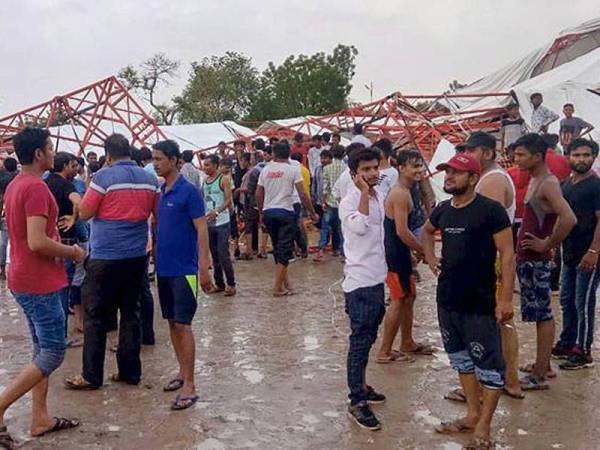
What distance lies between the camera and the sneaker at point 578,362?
17.4 feet

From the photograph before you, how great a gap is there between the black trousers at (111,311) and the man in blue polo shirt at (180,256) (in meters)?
0.35

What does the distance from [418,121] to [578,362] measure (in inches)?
451

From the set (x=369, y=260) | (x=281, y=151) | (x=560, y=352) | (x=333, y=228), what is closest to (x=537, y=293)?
(x=560, y=352)

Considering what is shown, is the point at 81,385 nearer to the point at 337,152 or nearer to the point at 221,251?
the point at 221,251

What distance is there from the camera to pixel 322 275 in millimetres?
9617

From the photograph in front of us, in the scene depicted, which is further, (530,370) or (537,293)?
(530,370)

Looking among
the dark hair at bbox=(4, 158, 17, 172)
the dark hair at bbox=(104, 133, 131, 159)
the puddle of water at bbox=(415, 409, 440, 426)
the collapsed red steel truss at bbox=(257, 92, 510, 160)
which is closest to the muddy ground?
the puddle of water at bbox=(415, 409, 440, 426)

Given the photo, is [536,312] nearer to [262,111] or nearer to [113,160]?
[113,160]

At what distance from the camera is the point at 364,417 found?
14.2 ft

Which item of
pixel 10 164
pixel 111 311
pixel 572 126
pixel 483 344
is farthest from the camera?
pixel 572 126

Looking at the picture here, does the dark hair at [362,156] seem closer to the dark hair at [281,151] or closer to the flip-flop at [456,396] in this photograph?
the flip-flop at [456,396]

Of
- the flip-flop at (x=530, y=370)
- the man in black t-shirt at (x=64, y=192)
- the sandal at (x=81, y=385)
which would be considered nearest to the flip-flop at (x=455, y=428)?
the flip-flop at (x=530, y=370)

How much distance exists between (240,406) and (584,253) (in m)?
2.71

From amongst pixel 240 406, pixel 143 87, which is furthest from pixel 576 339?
pixel 143 87
